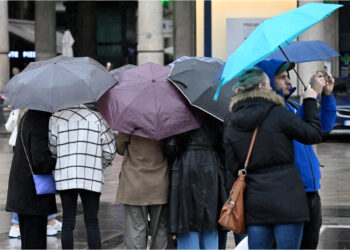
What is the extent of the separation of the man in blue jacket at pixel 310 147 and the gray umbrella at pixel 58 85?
178cm

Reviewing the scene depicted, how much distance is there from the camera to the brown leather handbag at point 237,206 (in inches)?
226

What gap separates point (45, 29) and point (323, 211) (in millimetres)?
25309

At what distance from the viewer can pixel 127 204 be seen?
24.9 ft

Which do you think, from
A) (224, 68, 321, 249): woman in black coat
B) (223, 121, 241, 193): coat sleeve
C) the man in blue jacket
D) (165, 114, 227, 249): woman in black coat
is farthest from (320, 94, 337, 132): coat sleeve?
(165, 114, 227, 249): woman in black coat

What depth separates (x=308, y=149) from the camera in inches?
244

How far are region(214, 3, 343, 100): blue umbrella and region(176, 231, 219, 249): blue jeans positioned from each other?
193cm

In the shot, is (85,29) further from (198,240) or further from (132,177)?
(198,240)

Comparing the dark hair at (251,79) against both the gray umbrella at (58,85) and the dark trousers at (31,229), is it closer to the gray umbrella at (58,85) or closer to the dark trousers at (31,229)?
the gray umbrella at (58,85)

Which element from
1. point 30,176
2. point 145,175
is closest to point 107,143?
point 145,175

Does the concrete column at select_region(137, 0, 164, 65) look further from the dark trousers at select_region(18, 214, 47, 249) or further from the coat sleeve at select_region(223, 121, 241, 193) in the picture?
the coat sleeve at select_region(223, 121, 241, 193)

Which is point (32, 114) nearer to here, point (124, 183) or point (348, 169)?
point (124, 183)

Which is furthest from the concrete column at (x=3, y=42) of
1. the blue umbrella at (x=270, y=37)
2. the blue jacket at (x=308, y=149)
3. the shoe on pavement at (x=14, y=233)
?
the blue umbrella at (x=270, y=37)

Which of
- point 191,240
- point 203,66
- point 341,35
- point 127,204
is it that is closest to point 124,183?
point 127,204

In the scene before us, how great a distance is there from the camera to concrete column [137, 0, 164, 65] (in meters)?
27.4
